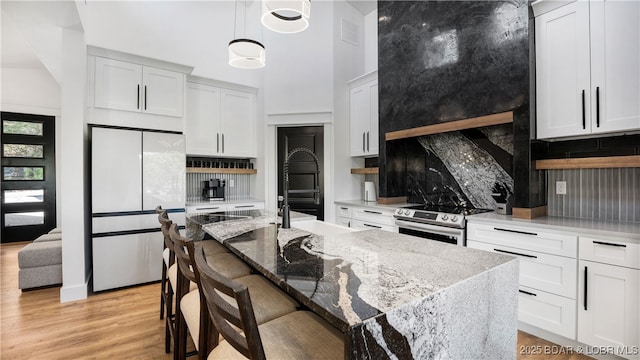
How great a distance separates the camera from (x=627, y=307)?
6.10 ft

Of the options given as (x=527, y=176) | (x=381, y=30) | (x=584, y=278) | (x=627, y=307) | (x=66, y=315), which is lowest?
(x=66, y=315)

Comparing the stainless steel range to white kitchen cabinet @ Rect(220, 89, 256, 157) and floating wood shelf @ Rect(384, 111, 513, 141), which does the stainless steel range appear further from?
white kitchen cabinet @ Rect(220, 89, 256, 157)

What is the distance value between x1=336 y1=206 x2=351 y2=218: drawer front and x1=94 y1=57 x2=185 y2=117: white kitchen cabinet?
2.50m

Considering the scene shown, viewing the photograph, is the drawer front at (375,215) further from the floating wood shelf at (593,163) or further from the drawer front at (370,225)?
the floating wood shelf at (593,163)

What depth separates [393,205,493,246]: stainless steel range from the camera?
8.89 feet

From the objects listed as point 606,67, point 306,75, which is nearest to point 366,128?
point 306,75

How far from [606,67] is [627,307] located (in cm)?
167

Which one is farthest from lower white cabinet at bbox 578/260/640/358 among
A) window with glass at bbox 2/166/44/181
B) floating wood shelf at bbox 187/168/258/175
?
window with glass at bbox 2/166/44/181

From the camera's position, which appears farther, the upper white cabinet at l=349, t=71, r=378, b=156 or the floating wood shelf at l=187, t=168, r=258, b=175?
the floating wood shelf at l=187, t=168, r=258, b=175

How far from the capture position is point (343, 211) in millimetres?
4262

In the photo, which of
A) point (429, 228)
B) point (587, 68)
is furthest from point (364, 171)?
point (587, 68)

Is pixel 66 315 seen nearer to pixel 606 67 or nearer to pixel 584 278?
pixel 584 278

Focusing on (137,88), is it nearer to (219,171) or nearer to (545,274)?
(219,171)

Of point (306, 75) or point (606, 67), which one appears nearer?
point (606, 67)
